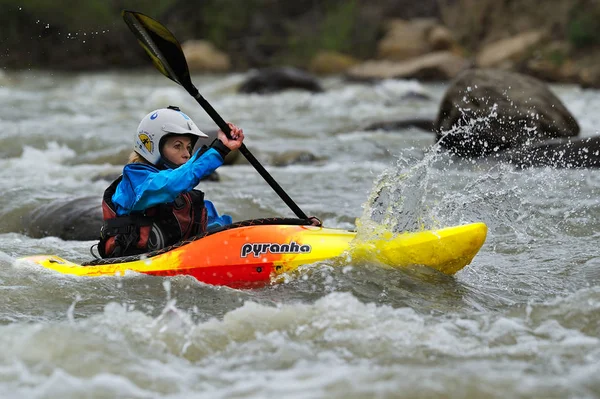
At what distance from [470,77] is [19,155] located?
18.4ft

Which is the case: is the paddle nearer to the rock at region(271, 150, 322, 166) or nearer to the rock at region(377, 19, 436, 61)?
the rock at region(271, 150, 322, 166)

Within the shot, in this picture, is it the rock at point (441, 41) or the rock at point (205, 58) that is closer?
the rock at point (441, 41)

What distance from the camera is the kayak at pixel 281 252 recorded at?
4.77 meters

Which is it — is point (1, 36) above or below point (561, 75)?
above

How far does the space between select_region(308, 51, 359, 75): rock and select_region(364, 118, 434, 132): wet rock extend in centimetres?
1472

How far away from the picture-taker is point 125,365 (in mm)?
3600

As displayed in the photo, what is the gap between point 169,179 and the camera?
472cm

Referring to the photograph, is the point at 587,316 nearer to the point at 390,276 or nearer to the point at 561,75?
the point at 390,276

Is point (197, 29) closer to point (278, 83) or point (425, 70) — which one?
point (425, 70)

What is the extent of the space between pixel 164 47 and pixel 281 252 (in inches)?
62.4

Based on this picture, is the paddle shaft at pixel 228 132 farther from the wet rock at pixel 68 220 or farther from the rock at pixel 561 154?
the rock at pixel 561 154

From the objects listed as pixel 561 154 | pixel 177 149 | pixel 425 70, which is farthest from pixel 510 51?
pixel 177 149

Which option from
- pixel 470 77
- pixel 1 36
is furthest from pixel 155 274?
pixel 1 36

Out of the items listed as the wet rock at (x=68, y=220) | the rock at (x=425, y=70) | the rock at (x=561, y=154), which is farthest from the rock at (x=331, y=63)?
the wet rock at (x=68, y=220)
